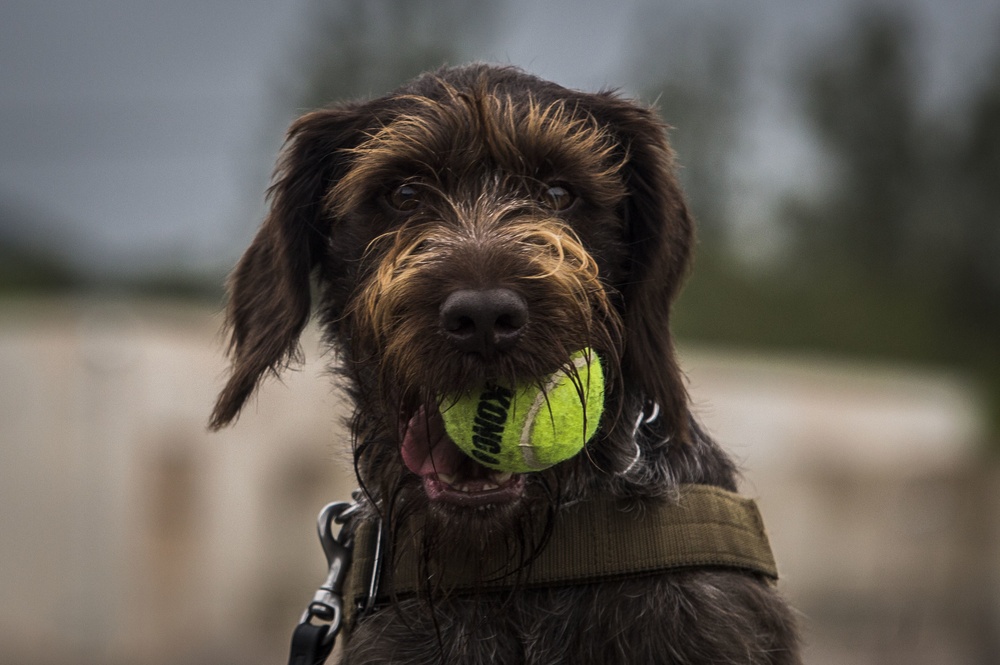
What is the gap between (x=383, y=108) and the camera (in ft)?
12.2

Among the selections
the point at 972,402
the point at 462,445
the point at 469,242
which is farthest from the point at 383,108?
the point at 972,402

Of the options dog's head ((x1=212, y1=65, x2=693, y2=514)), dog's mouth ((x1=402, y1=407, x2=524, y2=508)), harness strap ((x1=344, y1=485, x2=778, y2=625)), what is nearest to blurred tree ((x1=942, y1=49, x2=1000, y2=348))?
dog's head ((x1=212, y1=65, x2=693, y2=514))

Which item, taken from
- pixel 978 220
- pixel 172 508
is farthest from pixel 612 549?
pixel 978 220

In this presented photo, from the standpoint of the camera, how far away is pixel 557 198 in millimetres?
3533

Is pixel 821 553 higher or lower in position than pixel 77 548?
higher

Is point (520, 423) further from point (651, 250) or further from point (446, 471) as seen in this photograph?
point (651, 250)

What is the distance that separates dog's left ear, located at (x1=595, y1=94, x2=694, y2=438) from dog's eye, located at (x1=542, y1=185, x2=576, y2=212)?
0.20 metres

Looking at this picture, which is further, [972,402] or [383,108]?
[972,402]

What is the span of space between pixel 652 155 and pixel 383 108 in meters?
0.79

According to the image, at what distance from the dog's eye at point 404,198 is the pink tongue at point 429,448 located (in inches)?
24.6

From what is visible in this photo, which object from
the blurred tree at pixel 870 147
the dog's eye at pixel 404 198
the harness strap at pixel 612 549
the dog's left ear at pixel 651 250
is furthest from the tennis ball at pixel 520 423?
the blurred tree at pixel 870 147

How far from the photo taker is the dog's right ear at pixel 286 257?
3600mm

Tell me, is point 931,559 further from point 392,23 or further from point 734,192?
point 392,23

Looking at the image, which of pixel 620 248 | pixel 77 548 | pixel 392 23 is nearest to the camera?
pixel 620 248
